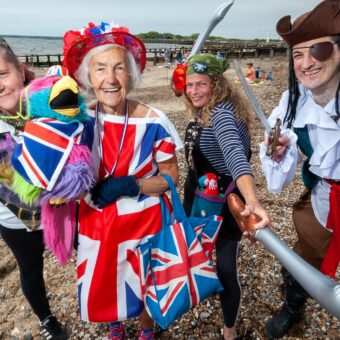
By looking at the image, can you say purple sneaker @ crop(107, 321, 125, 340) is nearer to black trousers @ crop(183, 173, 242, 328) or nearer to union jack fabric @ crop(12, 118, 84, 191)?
black trousers @ crop(183, 173, 242, 328)

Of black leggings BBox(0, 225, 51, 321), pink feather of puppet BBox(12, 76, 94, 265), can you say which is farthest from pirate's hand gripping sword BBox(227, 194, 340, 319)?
black leggings BBox(0, 225, 51, 321)

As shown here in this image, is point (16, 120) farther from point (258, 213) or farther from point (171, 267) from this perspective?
point (258, 213)

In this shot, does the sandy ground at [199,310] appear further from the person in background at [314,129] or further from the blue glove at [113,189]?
the blue glove at [113,189]

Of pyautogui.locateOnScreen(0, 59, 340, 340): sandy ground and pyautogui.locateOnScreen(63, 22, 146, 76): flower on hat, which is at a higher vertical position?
pyautogui.locateOnScreen(63, 22, 146, 76): flower on hat

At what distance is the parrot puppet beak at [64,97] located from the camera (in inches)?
54.1

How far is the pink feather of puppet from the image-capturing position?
4.42 ft

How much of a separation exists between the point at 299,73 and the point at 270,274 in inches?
84.3

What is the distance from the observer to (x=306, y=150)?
6.19ft

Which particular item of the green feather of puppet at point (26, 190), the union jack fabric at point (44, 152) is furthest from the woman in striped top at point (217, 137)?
the green feather of puppet at point (26, 190)

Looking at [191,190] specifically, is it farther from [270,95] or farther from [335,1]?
[270,95]

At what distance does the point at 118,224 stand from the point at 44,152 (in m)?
0.61

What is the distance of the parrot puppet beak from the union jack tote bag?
0.71 metres

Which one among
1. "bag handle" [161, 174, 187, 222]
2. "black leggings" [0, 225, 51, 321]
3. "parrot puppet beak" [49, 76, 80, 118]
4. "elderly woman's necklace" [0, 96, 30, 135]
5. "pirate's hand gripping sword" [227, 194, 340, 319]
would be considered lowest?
"black leggings" [0, 225, 51, 321]

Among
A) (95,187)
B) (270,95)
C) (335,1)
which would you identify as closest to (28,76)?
(95,187)
